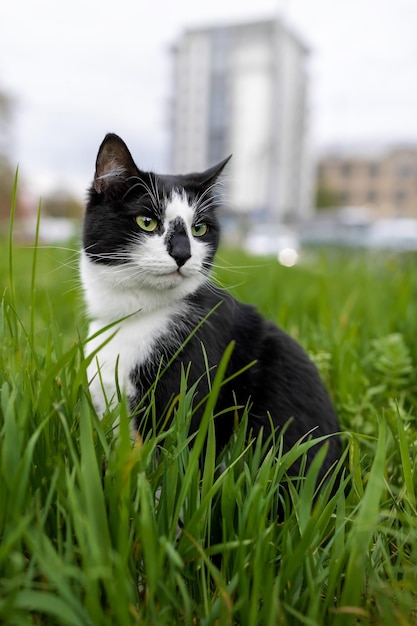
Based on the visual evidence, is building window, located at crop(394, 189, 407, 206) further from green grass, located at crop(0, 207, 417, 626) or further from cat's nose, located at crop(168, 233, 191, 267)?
green grass, located at crop(0, 207, 417, 626)

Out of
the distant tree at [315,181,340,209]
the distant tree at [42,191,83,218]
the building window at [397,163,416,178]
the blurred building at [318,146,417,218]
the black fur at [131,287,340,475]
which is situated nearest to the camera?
the black fur at [131,287,340,475]

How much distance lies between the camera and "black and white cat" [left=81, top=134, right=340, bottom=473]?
58.2 inches

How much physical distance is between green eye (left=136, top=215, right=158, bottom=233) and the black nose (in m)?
0.05

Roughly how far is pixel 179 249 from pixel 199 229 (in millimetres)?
248

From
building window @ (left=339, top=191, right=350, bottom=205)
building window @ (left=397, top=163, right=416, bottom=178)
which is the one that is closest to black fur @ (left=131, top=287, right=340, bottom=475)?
building window @ (left=397, top=163, right=416, bottom=178)

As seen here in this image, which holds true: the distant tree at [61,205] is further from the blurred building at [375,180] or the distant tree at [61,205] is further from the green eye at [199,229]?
the green eye at [199,229]

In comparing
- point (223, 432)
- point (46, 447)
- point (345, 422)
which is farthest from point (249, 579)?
point (345, 422)

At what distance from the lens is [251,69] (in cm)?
4678

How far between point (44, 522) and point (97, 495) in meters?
0.14

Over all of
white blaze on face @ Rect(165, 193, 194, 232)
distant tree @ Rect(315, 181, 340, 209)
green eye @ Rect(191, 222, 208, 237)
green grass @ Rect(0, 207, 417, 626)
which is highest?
distant tree @ Rect(315, 181, 340, 209)

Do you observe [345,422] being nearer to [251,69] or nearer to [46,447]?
[46,447]

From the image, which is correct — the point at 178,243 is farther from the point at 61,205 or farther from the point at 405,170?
the point at 405,170

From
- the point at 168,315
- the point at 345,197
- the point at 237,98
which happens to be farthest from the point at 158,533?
the point at 345,197

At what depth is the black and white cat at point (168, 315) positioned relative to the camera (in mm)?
1479
